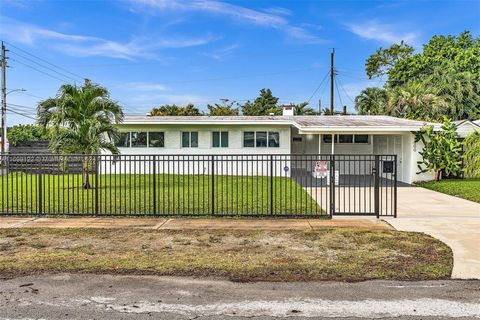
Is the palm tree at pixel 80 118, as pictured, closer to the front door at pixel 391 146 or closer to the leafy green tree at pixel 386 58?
the front door at pixel 391 146

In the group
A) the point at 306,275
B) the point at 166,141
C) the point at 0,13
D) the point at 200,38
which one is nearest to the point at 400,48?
the point at 200,38

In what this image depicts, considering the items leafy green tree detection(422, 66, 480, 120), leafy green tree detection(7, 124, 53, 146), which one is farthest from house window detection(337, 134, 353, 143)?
leafy green tree detection(7, 124, 53, 146)

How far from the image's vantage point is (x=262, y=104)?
4934 centimetres

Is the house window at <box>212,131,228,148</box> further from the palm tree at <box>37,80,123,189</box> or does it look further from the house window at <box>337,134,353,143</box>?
the house window at <box>337,134,353,143</box>

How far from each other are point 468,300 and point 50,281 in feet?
16.0

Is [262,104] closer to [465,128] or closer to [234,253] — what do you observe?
[465,128]

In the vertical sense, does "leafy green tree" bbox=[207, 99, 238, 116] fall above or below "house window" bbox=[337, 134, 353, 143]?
above

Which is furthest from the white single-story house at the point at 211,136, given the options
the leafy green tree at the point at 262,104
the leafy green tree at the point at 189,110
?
the leafy green tree at the point at 262,104

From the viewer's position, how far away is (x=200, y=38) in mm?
30922

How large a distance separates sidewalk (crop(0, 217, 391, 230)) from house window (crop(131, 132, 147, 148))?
1231 centimetres

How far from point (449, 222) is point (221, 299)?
6.43 metres

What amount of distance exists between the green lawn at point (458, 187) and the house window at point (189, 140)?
11053mm

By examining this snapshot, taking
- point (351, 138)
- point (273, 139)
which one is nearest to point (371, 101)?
point (351, 138)

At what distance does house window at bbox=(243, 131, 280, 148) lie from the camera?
20.9 meters
